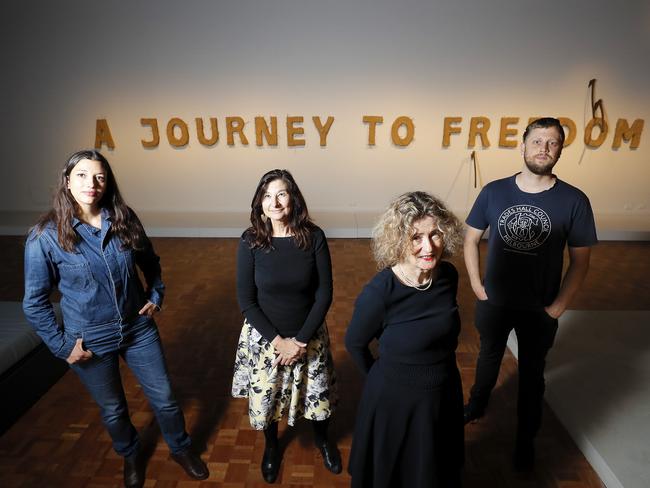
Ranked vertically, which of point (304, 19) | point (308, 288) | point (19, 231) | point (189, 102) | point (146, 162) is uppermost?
point (304, 19)

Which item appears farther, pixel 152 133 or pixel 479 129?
pixel 152 133

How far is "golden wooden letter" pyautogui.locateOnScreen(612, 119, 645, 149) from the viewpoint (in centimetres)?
698

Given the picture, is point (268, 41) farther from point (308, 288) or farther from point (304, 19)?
point (308, 288)

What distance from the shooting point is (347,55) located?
6898 millimetres

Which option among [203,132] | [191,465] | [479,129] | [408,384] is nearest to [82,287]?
[191,465]

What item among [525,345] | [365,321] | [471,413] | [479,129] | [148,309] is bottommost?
[471,413]

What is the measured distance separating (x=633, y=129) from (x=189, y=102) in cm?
758

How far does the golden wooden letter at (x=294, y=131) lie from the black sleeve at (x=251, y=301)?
564 centimetres

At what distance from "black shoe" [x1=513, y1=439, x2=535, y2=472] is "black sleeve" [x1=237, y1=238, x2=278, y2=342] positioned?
1506mm

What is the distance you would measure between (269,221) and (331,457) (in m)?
1.38

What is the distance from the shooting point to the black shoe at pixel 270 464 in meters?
2.23

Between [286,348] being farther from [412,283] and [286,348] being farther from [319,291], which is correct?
[412,283]

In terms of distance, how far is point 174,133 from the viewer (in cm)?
730

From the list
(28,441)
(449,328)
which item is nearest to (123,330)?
(28,441)
